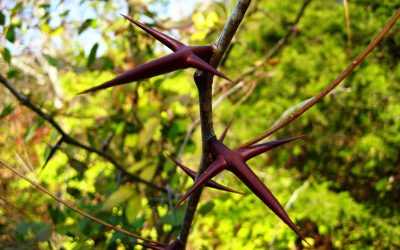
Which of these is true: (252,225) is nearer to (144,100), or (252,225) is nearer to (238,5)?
(144,100)

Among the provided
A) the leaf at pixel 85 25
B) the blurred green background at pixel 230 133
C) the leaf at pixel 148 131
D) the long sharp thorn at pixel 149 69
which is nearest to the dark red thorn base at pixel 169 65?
the long sharp thorn at pixel 149 69

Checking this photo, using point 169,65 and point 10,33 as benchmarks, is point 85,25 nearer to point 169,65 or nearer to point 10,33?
point 10,33

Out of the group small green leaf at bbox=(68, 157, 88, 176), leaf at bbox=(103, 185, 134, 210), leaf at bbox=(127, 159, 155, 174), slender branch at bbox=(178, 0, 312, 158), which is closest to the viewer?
leaf at bbox=(103, 185, 134, 210)

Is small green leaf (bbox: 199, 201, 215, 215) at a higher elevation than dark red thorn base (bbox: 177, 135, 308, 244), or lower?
higher

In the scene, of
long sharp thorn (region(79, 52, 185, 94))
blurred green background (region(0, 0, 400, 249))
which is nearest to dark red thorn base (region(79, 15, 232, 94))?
long sharp thorn (region(79, 52, 185, 94))

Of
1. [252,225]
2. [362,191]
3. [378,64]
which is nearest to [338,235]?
[362,191]

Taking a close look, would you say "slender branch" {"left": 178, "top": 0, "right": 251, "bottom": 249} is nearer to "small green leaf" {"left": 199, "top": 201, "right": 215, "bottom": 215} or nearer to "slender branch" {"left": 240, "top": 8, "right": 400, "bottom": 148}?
"slender branch" {"left": 240, "top": 8, "right": 400, "bottom": 148}

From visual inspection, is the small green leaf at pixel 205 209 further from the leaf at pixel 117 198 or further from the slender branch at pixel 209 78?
the slender branch at pixel 209 78
